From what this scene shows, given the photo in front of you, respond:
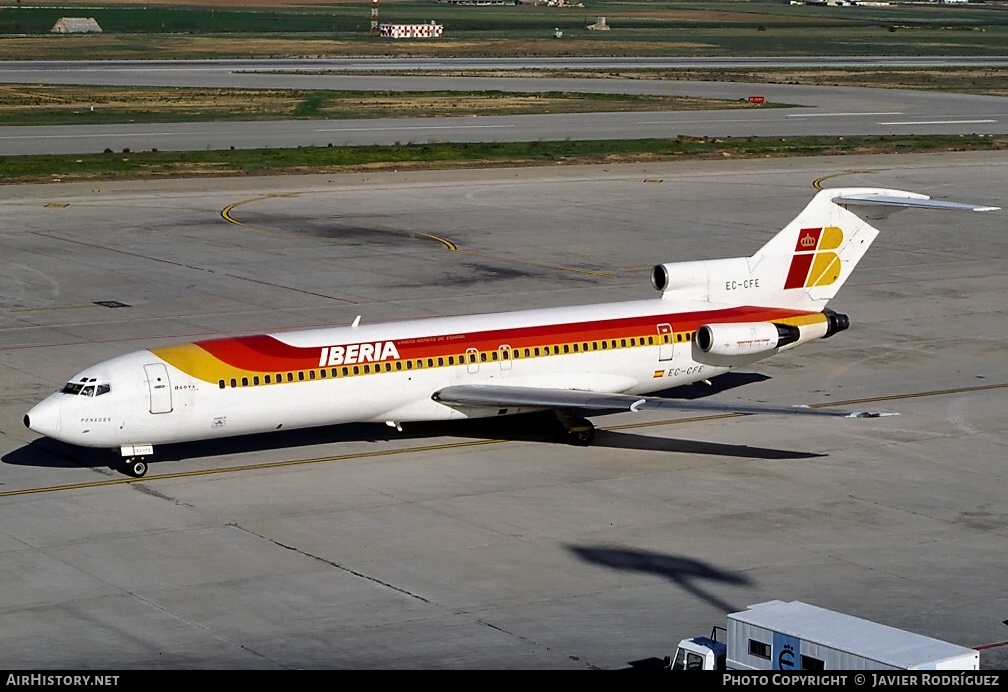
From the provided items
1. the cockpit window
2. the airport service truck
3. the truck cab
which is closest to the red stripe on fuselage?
the cockpit window

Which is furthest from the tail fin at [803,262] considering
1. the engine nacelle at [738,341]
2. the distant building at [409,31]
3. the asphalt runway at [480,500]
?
the distant building at [409,31]

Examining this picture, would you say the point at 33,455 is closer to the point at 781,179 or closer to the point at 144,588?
the point at 144,588

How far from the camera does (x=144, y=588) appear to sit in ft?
83.1

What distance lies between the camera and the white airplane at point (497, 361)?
103 feet

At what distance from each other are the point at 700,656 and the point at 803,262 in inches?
763

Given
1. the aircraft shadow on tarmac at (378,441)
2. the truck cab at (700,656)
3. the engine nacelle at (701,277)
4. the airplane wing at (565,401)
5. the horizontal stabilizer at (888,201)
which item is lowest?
the truck cab at (700,656)

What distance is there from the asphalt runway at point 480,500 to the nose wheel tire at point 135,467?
1.24 feet

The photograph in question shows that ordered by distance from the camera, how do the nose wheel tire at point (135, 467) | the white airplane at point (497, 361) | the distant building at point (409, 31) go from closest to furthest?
the white airplane at point (497, 361), the nose wheel tire at point (135, 467), the distant building at point (409, 31)

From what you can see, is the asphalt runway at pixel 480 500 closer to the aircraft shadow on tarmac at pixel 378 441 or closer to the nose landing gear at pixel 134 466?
the aircraft shadow on tarmac at pixel 378 441

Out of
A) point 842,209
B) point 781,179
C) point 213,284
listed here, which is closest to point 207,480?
point 842,209

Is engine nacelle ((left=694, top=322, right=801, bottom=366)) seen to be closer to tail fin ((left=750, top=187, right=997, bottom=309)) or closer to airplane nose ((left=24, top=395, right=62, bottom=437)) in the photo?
tail fin ((left=750, top=187, right=997, bottom=309))

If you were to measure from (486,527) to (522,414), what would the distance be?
27.7 feet

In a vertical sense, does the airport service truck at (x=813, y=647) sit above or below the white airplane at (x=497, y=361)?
below

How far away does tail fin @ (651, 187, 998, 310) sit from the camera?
3694cm
